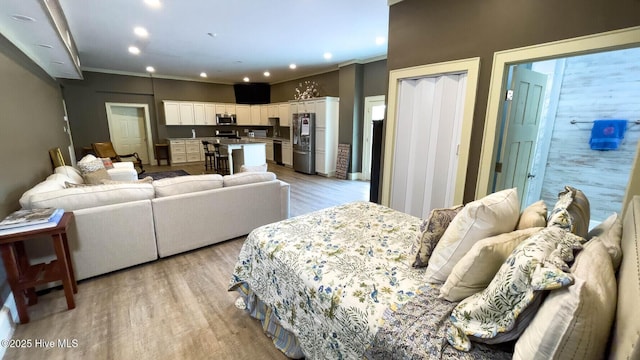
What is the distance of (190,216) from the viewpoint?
2.79 metres

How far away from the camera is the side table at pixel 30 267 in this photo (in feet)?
5.74

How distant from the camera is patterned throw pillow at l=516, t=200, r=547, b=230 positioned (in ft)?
4.18

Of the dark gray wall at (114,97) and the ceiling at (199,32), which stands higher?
the ceiling at (199,32)

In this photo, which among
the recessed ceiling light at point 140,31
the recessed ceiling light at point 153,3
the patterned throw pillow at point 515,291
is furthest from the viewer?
the recessed ceiling light at point 140,31

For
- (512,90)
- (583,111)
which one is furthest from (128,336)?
(583,111)

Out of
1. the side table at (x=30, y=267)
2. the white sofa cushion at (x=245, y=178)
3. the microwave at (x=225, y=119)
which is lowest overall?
the side table at (x=30, y=267)

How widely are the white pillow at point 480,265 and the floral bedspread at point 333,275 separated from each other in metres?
0.20

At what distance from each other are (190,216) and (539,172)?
4.52 meters

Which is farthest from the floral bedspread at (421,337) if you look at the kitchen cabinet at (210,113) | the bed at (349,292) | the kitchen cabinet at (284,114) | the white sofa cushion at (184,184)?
the kitchen cabinet at (210,113)

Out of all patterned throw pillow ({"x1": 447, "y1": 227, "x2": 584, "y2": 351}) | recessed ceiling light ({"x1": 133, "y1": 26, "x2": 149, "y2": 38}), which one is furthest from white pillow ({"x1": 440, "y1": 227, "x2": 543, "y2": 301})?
recessed ceiling light ({"x1": 133, "y1": 26, "x2": 149, "y2": 38})

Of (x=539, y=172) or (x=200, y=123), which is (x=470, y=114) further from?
(x=200, y=123)

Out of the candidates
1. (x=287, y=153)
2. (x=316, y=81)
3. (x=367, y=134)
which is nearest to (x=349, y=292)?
(x=367, y=134)

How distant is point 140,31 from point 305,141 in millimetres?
4080

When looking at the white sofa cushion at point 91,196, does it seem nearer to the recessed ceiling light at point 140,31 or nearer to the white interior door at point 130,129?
the recessed ceiling light at point 140,31
